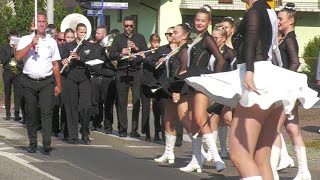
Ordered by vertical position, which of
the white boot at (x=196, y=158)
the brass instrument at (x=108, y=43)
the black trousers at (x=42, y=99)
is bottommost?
the white boot at (x=196, y=158)

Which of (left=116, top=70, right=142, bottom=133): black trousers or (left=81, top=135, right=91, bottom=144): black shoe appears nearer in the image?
(left=81, top=135, right=91, bottom=144): black shoe

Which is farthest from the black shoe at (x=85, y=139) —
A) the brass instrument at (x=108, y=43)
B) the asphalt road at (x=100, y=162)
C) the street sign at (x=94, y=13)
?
the street sign at (x=94, y=13)

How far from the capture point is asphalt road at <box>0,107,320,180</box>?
10391 mm

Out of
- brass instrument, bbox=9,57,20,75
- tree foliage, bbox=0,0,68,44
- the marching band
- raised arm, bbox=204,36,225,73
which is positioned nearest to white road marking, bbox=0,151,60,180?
the marching band

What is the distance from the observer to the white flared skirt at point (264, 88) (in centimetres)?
717

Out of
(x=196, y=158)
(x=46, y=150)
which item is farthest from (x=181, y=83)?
(x=46, y=150)

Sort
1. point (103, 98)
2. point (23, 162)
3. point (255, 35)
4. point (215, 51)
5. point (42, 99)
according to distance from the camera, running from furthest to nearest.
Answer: point (103, 98) < point (42, 99) < point (23, 162) < point (215, 51) < point (255, 35)

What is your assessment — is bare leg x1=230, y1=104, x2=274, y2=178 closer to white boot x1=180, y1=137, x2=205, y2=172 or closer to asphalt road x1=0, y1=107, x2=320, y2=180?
asphalt road x1=0, y1=107, x2=320, y2=180

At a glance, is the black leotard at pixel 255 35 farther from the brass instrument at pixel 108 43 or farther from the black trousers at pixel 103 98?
the black trousers at pixel 103 98

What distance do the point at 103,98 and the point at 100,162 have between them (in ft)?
17.5

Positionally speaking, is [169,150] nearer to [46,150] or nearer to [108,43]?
[46,150]

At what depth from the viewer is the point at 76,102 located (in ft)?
47.3

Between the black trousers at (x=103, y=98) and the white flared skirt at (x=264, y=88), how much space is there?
880cm

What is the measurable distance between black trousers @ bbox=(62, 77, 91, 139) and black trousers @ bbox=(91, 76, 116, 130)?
179cm
